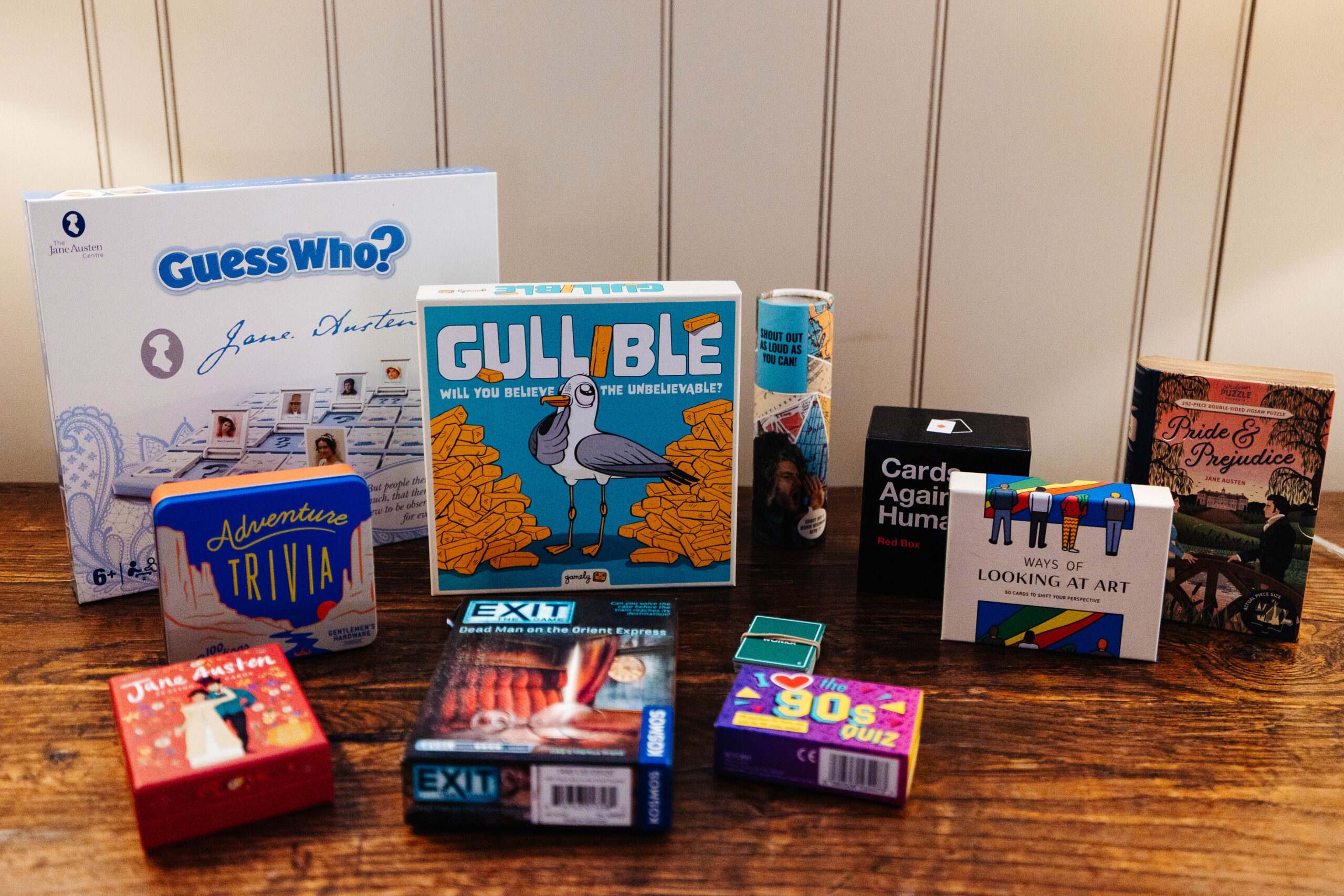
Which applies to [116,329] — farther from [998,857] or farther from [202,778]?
[998,857]

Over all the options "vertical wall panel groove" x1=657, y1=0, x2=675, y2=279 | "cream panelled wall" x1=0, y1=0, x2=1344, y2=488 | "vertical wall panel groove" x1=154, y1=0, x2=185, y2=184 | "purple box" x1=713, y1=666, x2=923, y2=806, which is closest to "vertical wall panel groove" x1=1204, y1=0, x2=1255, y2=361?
"cream panelled wall" x1=0, y1=0, x2=1344, y2=488

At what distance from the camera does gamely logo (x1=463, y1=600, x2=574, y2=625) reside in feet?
2.92

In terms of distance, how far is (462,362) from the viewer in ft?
3.23

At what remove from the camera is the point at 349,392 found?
1104 millimetres

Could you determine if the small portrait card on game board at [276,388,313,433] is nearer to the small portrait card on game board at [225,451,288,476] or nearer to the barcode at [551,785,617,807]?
the small portrait card on game board at [225,451,288,476]

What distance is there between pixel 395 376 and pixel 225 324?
0.56 ft

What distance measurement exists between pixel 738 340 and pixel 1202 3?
0.69 meters

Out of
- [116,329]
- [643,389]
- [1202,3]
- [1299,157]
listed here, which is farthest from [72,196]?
[1299,157]

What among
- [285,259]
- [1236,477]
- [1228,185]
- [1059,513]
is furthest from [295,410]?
[1228,185]

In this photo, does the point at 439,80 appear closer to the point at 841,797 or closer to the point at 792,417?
the point at 792,417

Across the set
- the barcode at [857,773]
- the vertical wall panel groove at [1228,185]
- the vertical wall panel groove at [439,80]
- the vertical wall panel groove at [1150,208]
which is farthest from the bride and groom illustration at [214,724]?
the vertical wall panel groove at [1228,185]

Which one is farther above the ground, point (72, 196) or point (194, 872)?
point (72, 196)

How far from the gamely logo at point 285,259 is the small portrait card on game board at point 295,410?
117 millimetres

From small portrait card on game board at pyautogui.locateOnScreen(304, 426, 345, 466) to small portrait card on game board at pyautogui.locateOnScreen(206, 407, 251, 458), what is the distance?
6 cm
